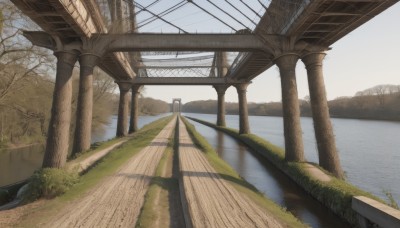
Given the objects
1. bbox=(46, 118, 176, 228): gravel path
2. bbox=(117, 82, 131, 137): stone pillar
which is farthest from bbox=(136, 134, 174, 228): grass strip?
bbox=(117, 82, 131, 137): stone pillar

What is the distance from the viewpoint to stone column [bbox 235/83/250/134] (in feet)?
147

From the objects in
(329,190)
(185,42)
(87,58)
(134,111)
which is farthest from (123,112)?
(329,190)

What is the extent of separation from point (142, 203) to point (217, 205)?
9.79 ft

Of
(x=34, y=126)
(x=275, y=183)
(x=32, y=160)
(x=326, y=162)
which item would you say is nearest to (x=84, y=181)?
(x=275, y=183)

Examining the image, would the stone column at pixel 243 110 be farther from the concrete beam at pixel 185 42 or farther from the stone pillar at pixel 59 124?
the stone pillar at pixel 59 124

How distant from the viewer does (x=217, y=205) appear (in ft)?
33.1

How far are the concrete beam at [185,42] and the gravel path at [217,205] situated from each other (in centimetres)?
1064

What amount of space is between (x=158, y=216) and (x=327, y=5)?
14.0 m

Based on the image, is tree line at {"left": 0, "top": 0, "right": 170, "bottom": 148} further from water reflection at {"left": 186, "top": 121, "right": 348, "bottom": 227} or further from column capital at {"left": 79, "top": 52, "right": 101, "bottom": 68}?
water reflection at {"left": 186, "top": 121, "right": 348, "bottom": 227}

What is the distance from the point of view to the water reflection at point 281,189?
12014 mm

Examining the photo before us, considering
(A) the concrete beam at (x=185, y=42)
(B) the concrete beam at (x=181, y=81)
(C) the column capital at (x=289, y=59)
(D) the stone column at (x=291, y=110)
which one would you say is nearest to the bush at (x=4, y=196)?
(A) the concrete beam at (x=185, y=42)

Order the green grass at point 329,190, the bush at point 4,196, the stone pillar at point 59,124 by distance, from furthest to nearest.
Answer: the stone pillar at point 59,124, the bush at point 4,196, the green grass at point 329,190

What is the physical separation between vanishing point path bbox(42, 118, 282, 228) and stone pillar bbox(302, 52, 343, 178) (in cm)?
804

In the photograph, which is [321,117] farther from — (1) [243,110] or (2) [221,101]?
(2) [221,101]
